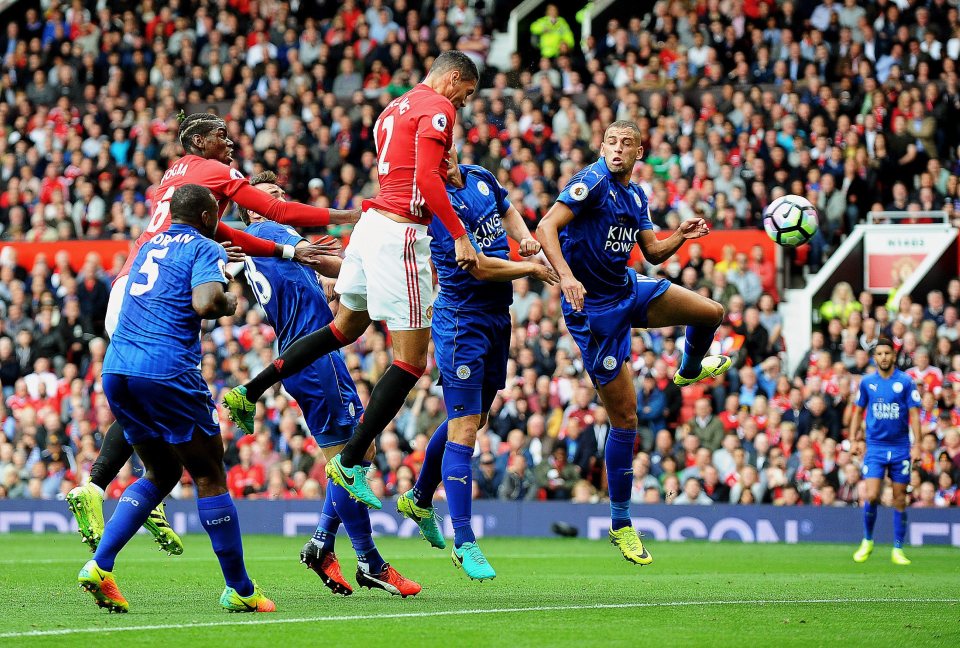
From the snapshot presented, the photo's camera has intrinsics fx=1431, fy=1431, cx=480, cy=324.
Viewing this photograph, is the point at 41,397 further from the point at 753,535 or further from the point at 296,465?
the point at 753,535

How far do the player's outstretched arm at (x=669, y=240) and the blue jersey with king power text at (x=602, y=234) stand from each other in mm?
132

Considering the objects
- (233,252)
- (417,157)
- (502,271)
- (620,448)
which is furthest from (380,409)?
(620,448)

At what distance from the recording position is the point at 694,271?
19.6 meters

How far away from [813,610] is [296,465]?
12.3m

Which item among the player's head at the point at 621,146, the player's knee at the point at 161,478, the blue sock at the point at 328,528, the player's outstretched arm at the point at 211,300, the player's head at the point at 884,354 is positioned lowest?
the blue sock at the point at 328,528

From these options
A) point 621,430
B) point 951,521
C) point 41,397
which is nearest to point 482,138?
point 41,397

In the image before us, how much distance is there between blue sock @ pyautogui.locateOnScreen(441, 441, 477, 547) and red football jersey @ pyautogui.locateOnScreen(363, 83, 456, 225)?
5.12ft

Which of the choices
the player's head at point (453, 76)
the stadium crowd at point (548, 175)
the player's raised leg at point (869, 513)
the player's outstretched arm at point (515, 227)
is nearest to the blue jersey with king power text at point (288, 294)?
the player's outstretched arm at point (515, 227)

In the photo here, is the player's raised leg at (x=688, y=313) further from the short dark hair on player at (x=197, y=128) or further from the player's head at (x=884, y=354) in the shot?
the player's head at (x=884, y=354)

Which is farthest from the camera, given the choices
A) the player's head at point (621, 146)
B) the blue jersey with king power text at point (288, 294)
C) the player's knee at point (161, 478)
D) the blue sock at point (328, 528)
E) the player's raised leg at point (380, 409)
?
the player's head at point (621, 146)

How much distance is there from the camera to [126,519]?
8.33 meters

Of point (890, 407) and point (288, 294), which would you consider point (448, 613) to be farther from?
point (890, 407)

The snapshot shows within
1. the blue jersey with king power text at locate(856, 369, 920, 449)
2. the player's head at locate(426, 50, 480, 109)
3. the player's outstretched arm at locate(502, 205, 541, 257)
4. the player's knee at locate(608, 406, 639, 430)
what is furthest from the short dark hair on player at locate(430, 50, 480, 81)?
the blue jersey with king power text at locate(856, 369, 920, 449)

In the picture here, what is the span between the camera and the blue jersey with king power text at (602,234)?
10.3 meters
